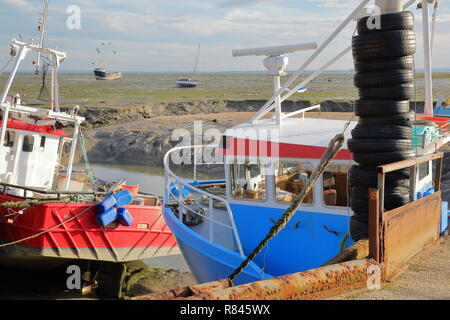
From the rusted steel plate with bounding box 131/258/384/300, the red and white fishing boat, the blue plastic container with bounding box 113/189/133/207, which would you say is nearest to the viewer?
the rusted steel plate with bounding box 131/258/384/300

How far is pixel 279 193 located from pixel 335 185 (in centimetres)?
84

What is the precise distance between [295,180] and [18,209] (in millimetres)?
6689

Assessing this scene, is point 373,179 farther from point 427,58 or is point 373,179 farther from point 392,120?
point 427,58

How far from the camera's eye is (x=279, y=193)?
746 cm

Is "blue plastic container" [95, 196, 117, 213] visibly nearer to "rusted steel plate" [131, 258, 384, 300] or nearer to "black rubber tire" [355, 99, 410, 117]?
"black rubber tire" [355, 99, 410, 117]

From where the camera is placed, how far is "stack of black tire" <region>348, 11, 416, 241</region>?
19.0 feet

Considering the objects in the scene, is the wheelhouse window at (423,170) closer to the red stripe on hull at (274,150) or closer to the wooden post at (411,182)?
the red stripe on hull at (274,150)

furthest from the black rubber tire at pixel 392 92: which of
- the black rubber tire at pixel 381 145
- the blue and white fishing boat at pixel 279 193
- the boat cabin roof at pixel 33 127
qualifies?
the boat cabin roof at pixel 33 127

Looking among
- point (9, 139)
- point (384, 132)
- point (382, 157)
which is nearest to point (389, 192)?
point (382, 157)

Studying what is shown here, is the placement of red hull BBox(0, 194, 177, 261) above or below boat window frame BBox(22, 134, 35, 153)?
below

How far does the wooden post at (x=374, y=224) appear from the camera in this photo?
15.2ft

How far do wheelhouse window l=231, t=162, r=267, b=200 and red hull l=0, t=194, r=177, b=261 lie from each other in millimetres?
4490

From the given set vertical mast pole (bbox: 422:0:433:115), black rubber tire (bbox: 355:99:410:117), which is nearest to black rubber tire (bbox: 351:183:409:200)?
black rubber tire (bbox: 355:99:410:117)
